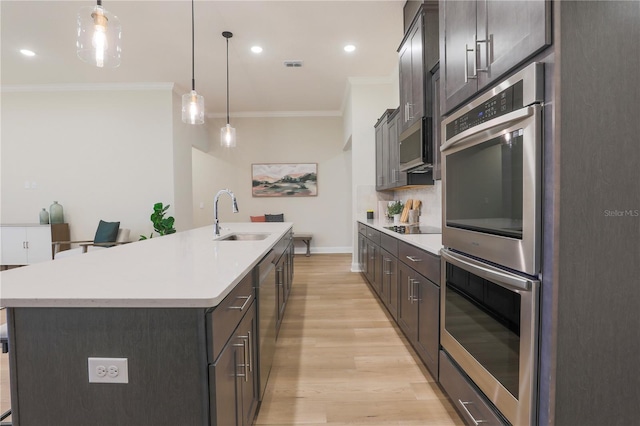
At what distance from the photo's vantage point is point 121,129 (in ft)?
17.3

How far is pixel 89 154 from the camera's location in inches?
208

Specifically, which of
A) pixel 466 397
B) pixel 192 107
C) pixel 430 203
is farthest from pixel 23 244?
pixel 466 397

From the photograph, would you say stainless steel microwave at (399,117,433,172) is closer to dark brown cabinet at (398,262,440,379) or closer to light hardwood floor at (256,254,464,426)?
dark brown cabinet at (398,262,440,379)

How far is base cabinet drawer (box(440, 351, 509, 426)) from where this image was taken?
4.07ft

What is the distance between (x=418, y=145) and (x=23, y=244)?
5.93 m

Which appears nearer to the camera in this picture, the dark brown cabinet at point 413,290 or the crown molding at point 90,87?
the dark brown cabinet at point 413,290

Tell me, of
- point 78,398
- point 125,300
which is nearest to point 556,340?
point 125,300

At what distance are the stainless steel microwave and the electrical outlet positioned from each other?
2476mm

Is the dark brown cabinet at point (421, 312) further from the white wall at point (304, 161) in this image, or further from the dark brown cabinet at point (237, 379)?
the white wall at point (304, 161)

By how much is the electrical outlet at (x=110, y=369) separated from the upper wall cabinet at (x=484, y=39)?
156 centimetres

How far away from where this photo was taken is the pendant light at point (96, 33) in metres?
1.71

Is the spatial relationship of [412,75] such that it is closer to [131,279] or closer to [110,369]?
[131,279]

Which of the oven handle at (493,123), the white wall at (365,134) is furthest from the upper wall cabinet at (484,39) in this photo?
the white wall at (365,134)

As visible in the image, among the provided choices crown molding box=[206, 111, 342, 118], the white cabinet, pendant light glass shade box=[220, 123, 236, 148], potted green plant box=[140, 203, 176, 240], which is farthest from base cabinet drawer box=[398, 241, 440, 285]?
the white cabinet
